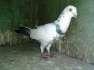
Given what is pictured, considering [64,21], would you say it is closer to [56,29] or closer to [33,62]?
[56,29]

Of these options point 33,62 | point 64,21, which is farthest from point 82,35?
point 33,62

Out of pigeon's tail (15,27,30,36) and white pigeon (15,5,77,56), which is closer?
white pigeon (15,5,77,56)

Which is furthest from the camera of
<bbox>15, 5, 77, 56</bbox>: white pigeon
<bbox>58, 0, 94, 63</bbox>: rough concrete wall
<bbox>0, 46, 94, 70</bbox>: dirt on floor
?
<bbox>58, 0, 94, 63</bbox>: rough concrete wall

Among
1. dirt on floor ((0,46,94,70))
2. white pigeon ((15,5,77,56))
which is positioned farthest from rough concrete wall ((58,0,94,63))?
white pigeon ((15,5,77,56))

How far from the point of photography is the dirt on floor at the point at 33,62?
393cm

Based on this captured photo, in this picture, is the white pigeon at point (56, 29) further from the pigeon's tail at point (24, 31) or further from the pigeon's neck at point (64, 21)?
the pigeon's tail at point (24, 31)

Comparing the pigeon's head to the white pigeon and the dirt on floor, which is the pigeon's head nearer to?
the white pigeon

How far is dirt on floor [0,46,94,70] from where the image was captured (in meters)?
3.93

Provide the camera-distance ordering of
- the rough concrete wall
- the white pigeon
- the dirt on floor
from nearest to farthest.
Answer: the dirt on floor, the white pigeon, the rough concrete wall

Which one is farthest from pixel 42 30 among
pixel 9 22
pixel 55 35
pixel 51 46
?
pixel 9 22

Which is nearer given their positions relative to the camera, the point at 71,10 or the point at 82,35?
the point at 71,10

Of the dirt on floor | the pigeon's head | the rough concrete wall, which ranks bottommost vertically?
the dirt on floor

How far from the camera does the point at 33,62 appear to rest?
4.09 metres

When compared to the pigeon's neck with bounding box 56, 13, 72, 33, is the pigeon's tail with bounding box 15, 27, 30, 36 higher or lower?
lower
